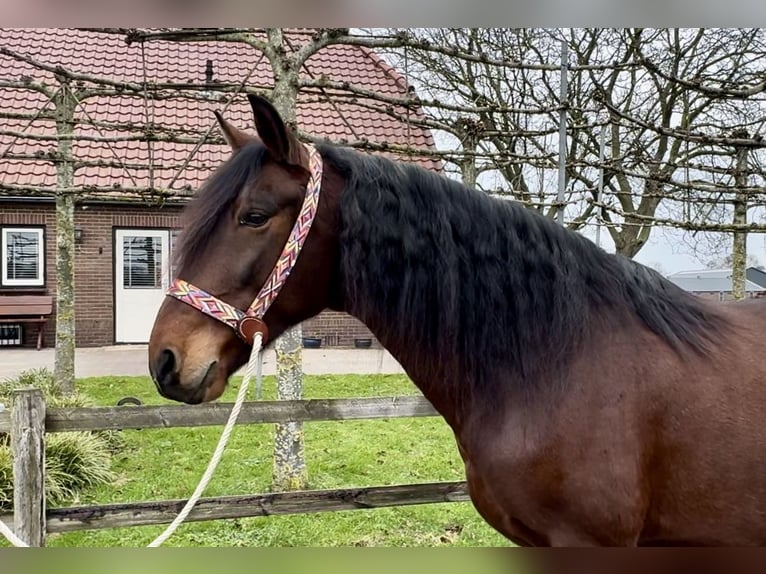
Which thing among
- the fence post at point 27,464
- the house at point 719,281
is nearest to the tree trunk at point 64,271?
the fence post at point 27,464

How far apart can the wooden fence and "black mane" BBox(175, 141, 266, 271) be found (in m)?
1.55

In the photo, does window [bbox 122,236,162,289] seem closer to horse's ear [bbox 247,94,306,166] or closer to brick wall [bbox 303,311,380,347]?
brick wall [bbox 303,311,380,347]

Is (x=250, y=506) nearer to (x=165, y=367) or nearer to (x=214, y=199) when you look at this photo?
(x=165, y=367)

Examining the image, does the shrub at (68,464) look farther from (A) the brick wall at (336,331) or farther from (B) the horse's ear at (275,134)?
(A) the brick wall at (336,331)

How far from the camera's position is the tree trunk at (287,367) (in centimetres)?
314

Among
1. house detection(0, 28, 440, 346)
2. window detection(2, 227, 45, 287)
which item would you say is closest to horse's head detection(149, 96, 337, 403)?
house detection(0, 28, 440, 346)

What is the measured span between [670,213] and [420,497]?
4783 millimetres

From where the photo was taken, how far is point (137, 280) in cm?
798

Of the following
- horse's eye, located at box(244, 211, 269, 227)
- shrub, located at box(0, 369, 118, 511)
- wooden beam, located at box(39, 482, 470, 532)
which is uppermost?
horse's eye, located at box(244, 211, 269, 227)

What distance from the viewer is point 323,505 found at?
2.67 m

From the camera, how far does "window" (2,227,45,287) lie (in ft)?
26.4

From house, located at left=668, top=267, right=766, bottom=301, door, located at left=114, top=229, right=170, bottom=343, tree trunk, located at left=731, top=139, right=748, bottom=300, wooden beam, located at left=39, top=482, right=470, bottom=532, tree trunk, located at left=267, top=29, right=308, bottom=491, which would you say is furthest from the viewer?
door, located at left=114, top=229, right=170, bottom=343

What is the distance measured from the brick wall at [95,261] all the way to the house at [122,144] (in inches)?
0.6

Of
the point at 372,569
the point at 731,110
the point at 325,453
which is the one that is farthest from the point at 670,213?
the point at 372,569
